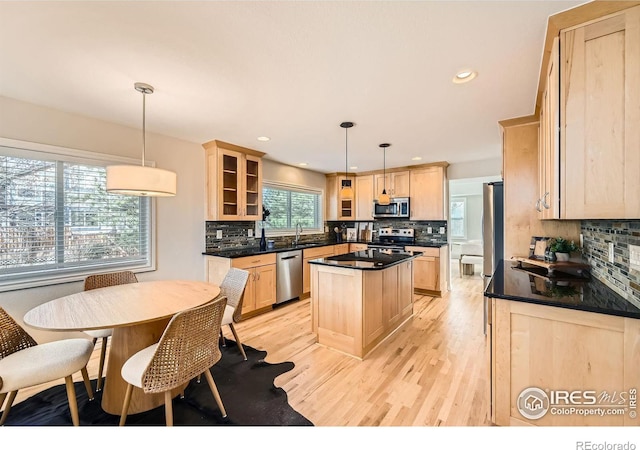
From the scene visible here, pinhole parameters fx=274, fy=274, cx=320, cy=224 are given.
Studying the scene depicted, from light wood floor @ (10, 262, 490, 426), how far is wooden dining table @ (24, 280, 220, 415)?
2.45 ft

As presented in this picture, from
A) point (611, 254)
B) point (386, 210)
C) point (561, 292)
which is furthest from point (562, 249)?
point (386, 210)

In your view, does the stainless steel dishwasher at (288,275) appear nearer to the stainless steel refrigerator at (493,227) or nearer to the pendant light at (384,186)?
the pendant light at (384,186)

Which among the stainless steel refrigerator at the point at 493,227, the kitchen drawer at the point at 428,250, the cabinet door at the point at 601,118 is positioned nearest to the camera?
the cabinet door at the point at 601,118

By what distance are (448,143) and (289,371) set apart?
333 cm

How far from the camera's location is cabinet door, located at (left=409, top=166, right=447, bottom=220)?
15.8 feet

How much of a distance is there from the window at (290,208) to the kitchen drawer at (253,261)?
0.82m

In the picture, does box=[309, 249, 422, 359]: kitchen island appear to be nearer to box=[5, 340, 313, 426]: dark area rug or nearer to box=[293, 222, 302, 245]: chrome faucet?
box=[5, 340, 313, 426]: dark area rug

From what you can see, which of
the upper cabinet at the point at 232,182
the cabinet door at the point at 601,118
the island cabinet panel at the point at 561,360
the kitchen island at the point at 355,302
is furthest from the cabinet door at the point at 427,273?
the cabinet door at the point at 601,118

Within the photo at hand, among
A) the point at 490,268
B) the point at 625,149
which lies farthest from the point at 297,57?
the point at 490,268

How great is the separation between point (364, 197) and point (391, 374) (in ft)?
12.8

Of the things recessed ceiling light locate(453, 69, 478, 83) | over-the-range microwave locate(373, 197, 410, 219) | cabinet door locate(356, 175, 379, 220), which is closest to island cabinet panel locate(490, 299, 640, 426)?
recessed ceiling light locate(453, 69, 478, 83)

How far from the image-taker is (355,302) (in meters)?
2.59

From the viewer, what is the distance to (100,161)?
2807mm

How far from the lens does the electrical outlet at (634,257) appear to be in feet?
4.50
